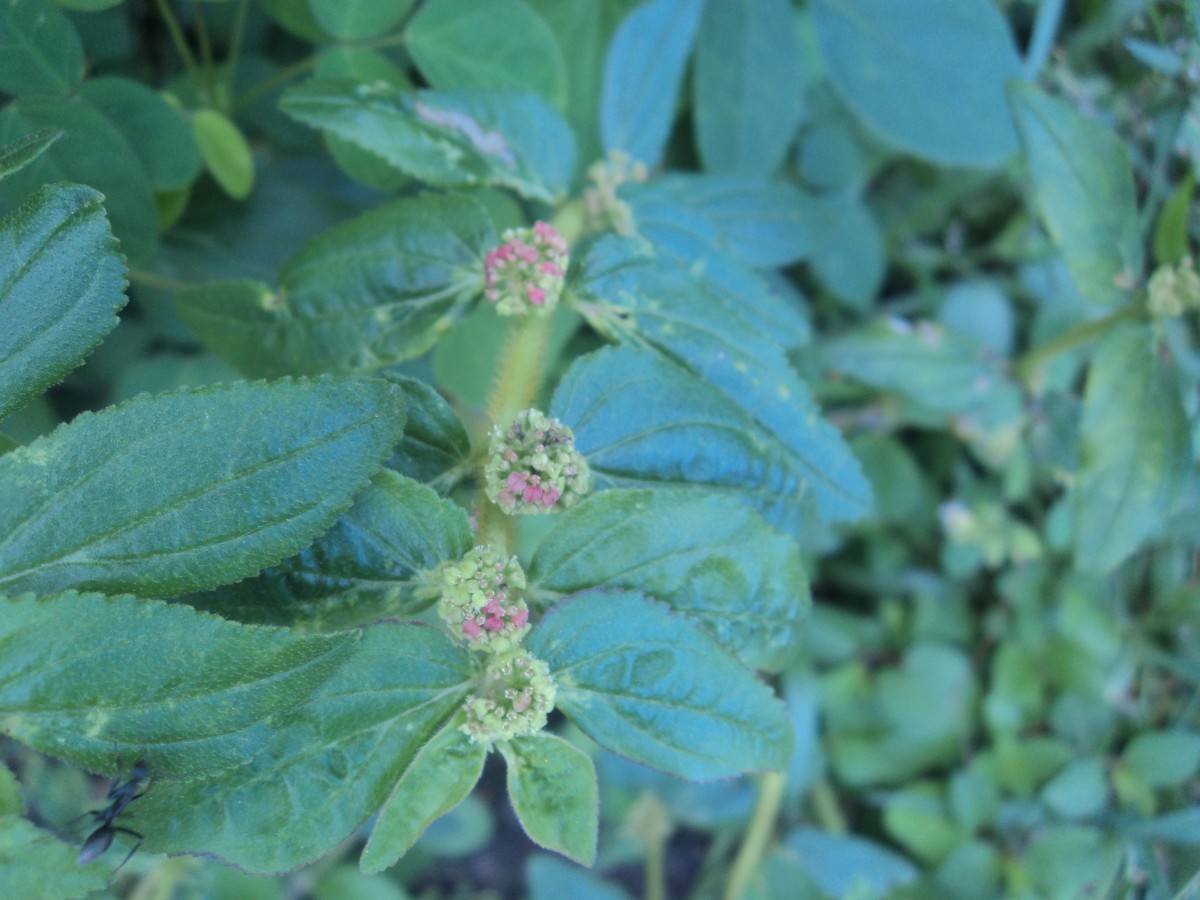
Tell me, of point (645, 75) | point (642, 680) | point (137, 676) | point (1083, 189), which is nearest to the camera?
point (137, 676)

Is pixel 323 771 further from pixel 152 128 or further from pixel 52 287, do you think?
pixel 152 128

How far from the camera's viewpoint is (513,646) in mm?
1206

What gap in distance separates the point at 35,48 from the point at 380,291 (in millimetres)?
724

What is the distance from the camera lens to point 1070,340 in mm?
2369

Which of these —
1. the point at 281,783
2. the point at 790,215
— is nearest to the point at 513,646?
the point at 281,783

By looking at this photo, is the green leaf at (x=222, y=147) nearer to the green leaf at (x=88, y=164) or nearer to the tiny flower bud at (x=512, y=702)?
the green leaf at (x=88, y=164)

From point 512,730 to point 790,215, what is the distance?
5.65 feet

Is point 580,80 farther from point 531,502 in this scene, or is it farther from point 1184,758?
point 1184,758

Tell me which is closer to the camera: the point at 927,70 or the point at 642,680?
the point at 642,680

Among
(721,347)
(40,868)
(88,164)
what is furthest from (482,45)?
(40,868)

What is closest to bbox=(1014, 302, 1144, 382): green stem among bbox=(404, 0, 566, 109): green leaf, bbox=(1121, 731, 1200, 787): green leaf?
bbox=(1121, 731, 1200, 787): green leaf

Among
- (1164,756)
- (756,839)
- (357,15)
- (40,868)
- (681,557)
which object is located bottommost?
(756,839)

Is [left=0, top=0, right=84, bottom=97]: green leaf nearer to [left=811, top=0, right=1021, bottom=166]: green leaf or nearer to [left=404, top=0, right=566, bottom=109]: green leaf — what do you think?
[left=404, top=0, right=566, bottom=109]: green leaf

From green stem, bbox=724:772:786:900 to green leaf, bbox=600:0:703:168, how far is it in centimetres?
169
